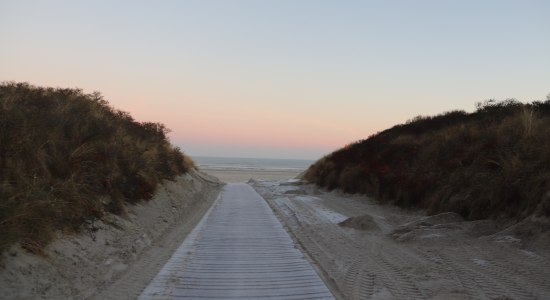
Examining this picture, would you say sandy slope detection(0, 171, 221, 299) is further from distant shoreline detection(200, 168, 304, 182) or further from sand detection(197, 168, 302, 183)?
distant shoreline detection(200, 168, 304, 182)

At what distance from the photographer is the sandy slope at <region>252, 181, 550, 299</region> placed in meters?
5.80

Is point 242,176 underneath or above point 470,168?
underneath

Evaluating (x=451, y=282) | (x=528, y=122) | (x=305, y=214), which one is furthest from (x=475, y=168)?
(x=451, y=282)

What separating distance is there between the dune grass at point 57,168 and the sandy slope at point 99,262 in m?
0.26

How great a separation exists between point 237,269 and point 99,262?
209cm

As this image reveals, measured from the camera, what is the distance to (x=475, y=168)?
12.3 m

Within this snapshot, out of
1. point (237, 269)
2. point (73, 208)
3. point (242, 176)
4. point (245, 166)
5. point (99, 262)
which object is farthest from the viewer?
point (245, 166)

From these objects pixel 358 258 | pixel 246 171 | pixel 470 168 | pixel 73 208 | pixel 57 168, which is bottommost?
pixel 246 171

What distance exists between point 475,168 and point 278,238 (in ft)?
20.7

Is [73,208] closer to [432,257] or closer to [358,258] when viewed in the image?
[358,258]

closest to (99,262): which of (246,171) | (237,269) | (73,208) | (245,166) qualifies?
(73,208)

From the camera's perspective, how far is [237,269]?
22.5 feet

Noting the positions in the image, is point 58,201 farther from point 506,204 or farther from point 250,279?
point 506,204

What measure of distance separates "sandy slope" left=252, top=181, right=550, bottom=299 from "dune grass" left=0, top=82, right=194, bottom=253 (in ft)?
13.4
